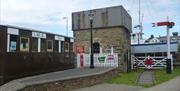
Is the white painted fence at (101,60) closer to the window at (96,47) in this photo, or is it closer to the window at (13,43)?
the window at (96,47)

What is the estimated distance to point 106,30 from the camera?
29250 millimetres

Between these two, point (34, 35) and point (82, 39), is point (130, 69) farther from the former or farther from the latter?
point (34, 35)

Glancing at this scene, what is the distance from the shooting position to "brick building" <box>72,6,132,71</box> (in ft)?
94.1

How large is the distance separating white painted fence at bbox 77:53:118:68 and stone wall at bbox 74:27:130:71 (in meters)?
1.67

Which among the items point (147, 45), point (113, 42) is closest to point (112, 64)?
point (113, 42)

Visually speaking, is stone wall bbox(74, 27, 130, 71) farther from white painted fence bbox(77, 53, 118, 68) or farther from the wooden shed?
the wooden shed

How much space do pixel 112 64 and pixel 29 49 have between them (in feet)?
31.3

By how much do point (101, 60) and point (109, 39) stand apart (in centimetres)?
264

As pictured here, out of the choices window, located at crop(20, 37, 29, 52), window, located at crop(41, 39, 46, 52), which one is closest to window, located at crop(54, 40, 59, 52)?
window, located at crop(41, 39, 46, 52)

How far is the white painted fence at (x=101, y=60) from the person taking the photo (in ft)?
88.1

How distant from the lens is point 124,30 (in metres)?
30.2

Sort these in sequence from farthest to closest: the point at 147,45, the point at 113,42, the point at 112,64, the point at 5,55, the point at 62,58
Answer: the point at 147,45
the point at 113,42
the point at 112,64
the point at 62,58
the point at 5,55

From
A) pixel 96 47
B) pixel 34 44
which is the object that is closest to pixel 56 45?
pixel 34 44

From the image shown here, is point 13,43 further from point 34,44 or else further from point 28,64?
point 34,44
